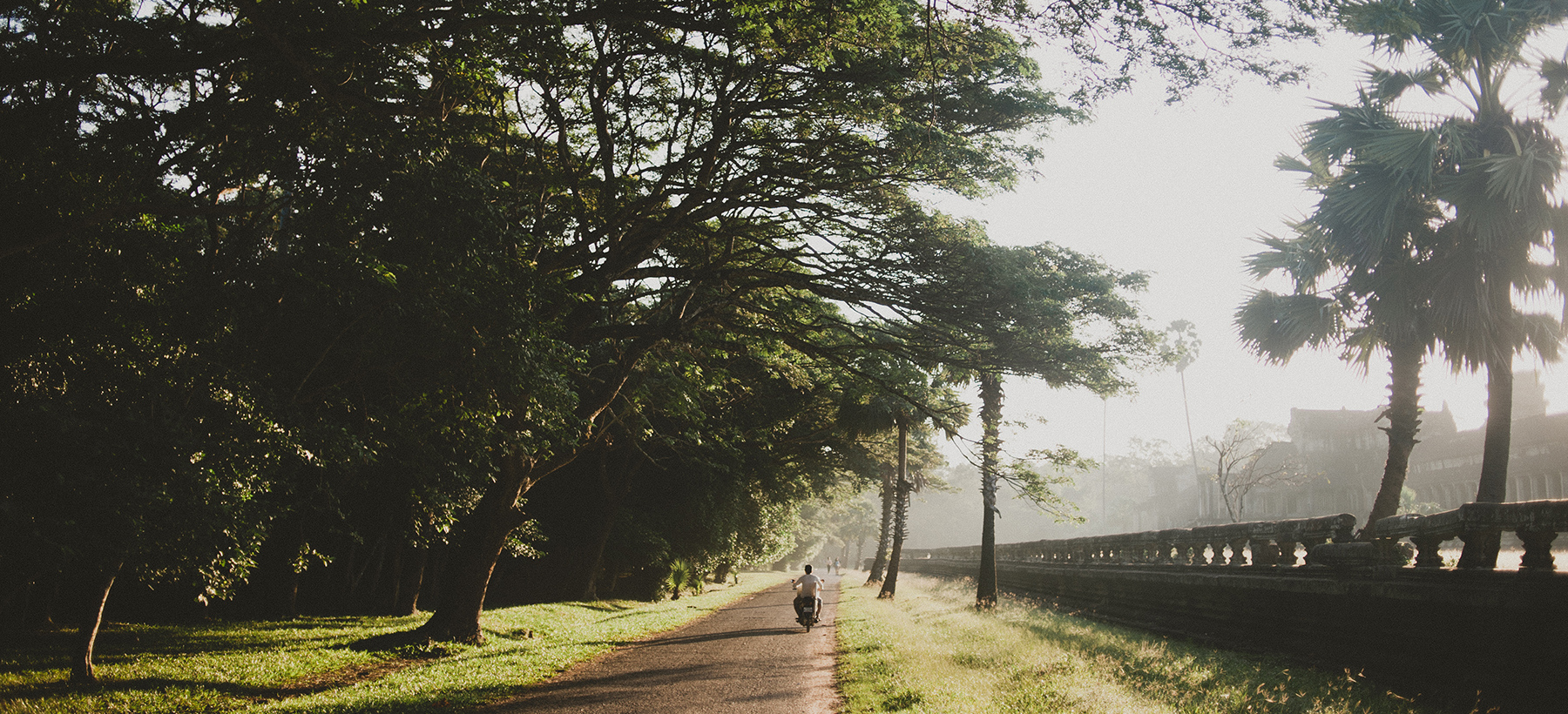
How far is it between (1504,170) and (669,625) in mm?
16853

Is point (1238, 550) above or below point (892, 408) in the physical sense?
below

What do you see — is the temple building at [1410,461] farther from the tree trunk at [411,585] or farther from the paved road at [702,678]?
the tree trunk at [411,585]

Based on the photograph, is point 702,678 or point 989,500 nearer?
point 702,678

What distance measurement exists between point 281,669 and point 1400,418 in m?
19.2

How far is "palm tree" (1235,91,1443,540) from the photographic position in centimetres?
1484

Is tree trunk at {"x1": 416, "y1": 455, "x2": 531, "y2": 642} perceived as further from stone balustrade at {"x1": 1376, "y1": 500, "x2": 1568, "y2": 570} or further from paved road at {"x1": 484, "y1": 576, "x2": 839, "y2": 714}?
stone balustrade at {"x1": 1376, "y1": 500, "x2": 1568, "y2": 570}

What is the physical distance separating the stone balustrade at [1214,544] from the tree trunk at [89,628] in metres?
13.0

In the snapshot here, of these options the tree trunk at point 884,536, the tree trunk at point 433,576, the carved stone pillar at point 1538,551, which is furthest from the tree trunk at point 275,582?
the tree trunk at point 884,536

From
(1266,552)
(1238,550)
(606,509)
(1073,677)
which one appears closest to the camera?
(1073,677)

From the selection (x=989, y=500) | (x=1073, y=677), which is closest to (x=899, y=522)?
(x=989, y=500)

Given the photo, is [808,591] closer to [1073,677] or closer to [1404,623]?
[1073,677]

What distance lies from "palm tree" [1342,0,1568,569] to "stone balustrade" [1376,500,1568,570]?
7.05 metres

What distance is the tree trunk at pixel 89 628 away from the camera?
766cm

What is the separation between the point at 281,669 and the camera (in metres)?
9.12
